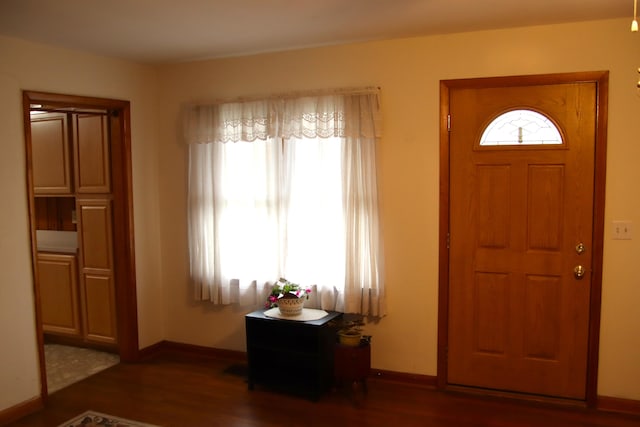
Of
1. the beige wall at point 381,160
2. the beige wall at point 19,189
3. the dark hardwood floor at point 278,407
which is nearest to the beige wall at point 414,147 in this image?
the beige wall at point 381,160

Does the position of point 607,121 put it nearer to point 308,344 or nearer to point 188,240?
point 308,344

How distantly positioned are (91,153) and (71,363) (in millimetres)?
1769

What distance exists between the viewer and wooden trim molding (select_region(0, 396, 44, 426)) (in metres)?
3.07

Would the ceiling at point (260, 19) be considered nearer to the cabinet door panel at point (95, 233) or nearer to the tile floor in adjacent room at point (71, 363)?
the cabinet door panel at point (95, 233)

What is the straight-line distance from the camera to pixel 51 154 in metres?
4.39

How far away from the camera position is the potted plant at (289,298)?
3434 mm

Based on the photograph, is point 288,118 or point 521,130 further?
point 288,118

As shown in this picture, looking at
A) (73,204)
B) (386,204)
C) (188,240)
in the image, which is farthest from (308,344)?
(73,204)

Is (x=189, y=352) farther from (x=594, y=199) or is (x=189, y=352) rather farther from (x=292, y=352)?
(x=594, y=199)

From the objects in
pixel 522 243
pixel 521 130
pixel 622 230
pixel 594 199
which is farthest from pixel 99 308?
pixel 622 230

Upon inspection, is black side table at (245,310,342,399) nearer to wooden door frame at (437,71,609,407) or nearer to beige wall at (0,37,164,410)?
wooden door frame at (437,71,609,407)

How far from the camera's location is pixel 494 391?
335 centimetres

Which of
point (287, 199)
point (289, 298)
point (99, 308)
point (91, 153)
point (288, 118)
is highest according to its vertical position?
point (288, 118)

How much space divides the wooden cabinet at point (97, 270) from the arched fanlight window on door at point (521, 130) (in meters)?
3.06
